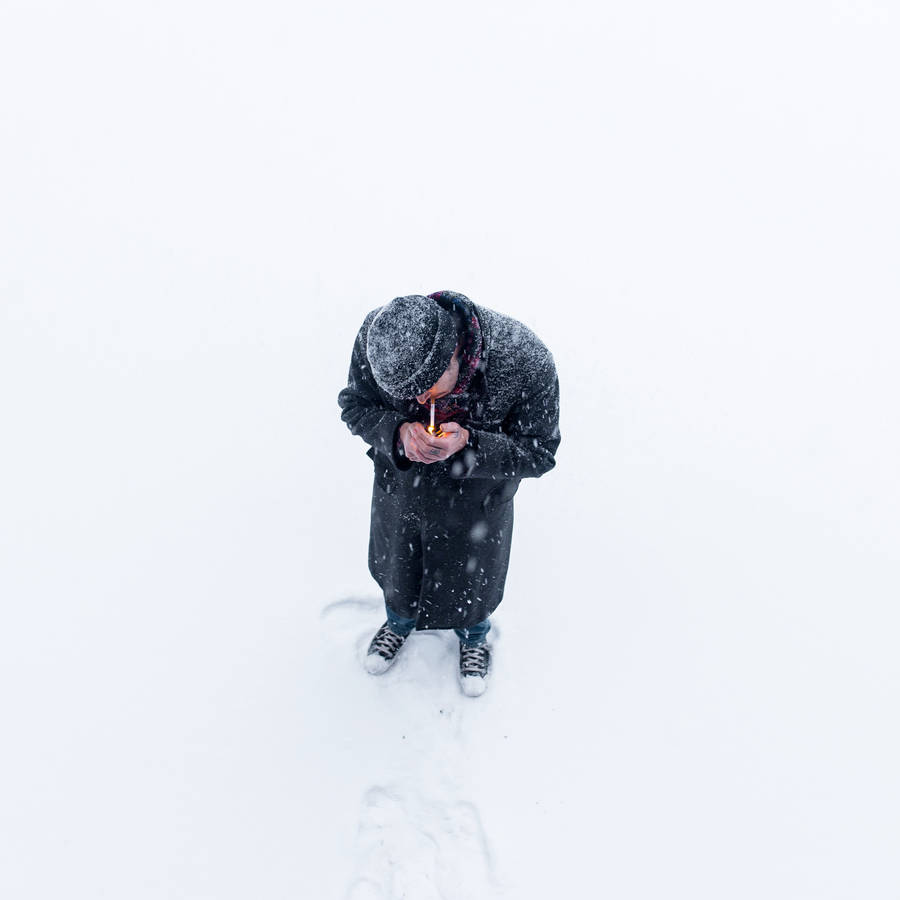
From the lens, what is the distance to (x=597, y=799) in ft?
9.48

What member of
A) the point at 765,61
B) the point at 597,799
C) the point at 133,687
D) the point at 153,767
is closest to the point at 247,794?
the point at 153,767

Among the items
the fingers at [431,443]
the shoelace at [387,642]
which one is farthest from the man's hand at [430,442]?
the shoelace at [387,642]

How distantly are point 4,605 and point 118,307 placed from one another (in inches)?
112

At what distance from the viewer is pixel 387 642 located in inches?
127

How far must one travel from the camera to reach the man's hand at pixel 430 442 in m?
2.10

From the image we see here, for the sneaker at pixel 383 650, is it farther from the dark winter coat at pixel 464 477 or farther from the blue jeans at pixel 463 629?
the dark winter coat at pixel 464 477

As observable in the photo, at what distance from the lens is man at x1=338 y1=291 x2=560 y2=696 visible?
1.94 m

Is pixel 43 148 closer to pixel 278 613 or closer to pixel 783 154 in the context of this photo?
pixel 278 613

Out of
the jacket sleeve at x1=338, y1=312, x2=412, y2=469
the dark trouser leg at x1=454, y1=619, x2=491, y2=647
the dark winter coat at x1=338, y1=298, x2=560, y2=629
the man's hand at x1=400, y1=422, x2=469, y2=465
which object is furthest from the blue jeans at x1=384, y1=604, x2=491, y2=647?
the man's hand at x1=400, y1=422, x2=469, y2=465

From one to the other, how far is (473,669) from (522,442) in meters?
1.36

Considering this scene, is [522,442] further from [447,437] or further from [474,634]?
[474,634]

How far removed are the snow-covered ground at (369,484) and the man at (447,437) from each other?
0.75 metres

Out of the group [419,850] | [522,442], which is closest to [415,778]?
[419,850]

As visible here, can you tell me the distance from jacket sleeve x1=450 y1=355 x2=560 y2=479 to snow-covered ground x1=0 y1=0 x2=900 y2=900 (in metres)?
1.41
